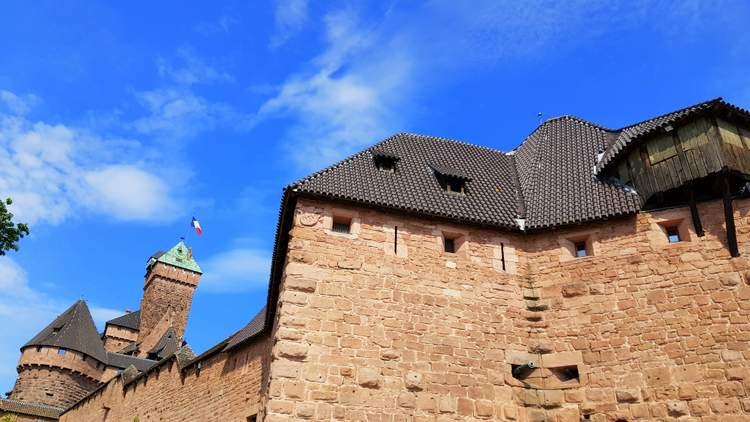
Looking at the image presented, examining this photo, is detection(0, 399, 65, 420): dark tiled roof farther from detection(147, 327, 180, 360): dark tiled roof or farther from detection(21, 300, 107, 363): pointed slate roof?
detection(147, 327, 180, 360): dark tiled roof

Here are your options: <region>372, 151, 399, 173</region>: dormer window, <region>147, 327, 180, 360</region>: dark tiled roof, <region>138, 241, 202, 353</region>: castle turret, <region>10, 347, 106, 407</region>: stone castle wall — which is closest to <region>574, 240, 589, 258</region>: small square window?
<region>372, 151, 399, 173</region>: dormer window

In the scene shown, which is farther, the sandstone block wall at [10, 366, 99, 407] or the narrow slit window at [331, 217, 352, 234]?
the sandstone block wall at [10, 366, 99, 407]

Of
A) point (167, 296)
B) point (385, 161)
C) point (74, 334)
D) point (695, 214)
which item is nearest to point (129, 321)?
point (167, 296)

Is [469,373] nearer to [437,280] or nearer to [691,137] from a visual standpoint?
[437,280]

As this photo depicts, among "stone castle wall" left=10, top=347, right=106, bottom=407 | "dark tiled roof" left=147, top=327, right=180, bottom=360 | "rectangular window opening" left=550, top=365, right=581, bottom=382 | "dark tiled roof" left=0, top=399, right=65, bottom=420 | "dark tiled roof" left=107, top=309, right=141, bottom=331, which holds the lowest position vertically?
"rectangular window opening" left=550, top=365, right=581, bottom=382

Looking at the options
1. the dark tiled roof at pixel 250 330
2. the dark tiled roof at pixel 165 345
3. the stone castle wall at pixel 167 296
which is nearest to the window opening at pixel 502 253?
the dark tiled roof at pixel 250 330

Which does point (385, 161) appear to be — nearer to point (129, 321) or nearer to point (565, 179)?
point (565, 179)

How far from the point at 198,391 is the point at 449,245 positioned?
1019 cm

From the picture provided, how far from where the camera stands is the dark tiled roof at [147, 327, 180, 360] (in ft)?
158

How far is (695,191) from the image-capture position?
1130 cm

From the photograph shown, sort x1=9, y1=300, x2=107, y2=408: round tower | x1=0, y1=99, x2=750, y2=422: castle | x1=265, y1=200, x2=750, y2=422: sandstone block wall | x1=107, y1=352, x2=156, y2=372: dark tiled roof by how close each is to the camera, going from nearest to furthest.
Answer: x1=265, y1=200, x2=750, y2=422: sandstone block wall < x1=0, y1=99, x2=750, y2=422: castle < x1=9, y1=300, x2=107, y2=408: round tower < x1=107, y1=352, x2=156, y2=372: dark tiled roof

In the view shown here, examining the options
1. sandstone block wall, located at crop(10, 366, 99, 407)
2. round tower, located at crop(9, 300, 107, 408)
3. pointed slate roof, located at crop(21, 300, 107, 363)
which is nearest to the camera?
sandstone block wall, located at crop(10, 366, 99, 407)

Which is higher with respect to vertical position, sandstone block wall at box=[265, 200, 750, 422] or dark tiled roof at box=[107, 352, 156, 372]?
dark tiled roof at box=[107, 352, 156, 372]

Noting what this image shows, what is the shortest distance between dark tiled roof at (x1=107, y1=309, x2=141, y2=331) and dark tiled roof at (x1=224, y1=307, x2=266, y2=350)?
40.0 m
